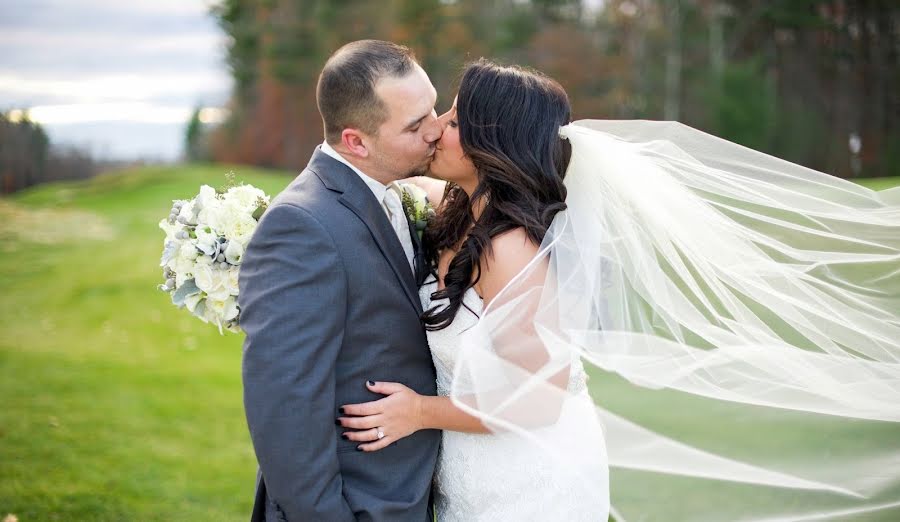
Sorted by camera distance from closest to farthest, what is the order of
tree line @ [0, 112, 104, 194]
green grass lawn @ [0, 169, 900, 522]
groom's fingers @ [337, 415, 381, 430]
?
groom's fingers @ [337, 415, 381, 430]
green grass lawn @ [0, 169, 900, 522]
tree line @ [0, 112, 104, 194]

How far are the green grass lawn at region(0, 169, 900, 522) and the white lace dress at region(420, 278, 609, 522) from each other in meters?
2.77

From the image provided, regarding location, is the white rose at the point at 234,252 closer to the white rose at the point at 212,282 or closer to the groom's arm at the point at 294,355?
the white rose at the point at 212,282

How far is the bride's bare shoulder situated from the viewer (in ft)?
8.77

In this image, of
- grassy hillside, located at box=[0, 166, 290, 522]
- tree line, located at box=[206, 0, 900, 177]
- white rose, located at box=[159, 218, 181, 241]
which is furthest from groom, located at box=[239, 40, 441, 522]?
tree line, located at box=[206, 0, 900, 177]

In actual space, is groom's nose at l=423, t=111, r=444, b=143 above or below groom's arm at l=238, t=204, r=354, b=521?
above

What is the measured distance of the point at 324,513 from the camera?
2.46m

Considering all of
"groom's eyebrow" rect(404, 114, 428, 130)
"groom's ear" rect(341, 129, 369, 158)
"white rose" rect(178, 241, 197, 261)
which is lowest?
"white rose" rect(178, 241, 197, 261)

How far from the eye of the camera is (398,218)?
3.08m

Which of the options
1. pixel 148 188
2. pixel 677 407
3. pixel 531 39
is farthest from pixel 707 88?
pixel 677 407

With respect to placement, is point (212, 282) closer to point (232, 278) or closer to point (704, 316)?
point (232, 278)

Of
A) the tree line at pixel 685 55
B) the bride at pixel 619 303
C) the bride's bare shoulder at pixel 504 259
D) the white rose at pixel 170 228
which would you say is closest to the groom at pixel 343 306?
the bride at pixel 619 303

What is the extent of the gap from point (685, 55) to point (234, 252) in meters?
34.3

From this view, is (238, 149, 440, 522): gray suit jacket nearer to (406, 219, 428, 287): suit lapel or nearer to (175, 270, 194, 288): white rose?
(406, 219, 428, 287): suit lapel

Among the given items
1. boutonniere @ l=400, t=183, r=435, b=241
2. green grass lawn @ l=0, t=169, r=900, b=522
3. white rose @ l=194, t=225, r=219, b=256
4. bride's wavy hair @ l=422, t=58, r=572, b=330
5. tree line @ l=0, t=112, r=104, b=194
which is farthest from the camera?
tree line @ l=0, t=112, r=104, b=194
